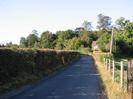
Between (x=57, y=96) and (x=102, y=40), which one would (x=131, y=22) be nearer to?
(x=102, y=40)

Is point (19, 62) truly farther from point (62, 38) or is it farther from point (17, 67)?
point (62, 38)

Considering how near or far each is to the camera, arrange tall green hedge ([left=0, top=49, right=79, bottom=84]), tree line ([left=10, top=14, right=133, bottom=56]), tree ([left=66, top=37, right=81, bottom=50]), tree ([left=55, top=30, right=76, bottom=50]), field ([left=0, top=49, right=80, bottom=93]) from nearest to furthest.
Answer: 1. field ([left=0, top=49, right=80, bottom=93])
2. tall green hedge ([left=0, top=49, right=79, bottom=84])
3. tree line ([left=10, top=14, right=133, bottom=56])
4. tree ([left=66, top=37, right=81, bottom=50])
5. tree ([left=55, top=30, right=76, bottom=50])

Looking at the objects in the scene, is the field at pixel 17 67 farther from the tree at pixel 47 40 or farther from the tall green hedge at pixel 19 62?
the tree at pixel 47 40

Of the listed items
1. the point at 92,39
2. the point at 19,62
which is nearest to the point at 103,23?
the point at 92,39

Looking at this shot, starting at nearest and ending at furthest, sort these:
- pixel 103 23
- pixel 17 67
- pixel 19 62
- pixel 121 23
Answer: pixel 17 67, pixel 19 62, pixel 121 23, pixel 103 23

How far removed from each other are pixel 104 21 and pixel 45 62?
162 meters

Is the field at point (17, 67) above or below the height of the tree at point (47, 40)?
below

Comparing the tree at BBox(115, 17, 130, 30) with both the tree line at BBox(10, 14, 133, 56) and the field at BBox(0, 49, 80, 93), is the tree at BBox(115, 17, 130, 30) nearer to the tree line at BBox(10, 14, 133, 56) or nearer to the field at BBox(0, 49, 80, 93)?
the tree line at BBox(10, 14, 133, 56)

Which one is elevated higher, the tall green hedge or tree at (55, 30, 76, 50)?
tree at (55, 30, 76, 50)

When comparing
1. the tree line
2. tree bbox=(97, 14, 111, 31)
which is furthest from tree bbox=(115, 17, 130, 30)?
tree bbox=(97, 14, 111, 31)

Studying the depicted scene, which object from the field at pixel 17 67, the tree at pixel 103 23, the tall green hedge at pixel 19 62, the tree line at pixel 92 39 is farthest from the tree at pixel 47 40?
the field at pixel 17 67

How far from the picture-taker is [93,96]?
16078 mm

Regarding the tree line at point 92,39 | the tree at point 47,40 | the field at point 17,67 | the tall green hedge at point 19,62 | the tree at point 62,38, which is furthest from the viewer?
the tree at point 62,38

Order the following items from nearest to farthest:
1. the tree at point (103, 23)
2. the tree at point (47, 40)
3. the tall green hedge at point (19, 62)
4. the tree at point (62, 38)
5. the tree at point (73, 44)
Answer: the tall green hedge at point (19, 62)
the tree at point (73, 44)
the tree at point (47, 40)
the tree at point (62, 38)
the tree at point (103, 23)
